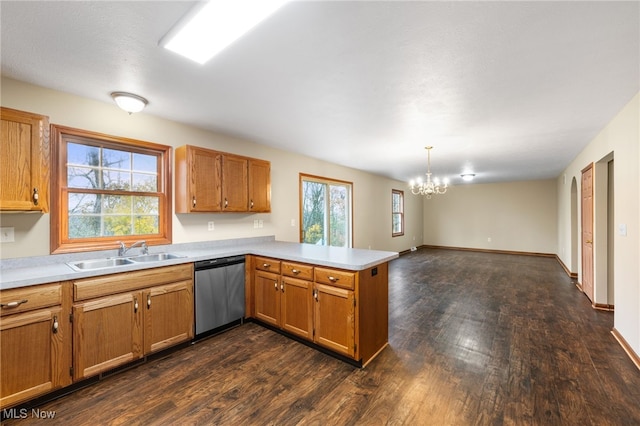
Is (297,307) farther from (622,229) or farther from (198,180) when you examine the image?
(622,229)

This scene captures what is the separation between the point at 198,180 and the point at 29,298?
5.53ft

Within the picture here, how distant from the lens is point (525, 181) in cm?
848

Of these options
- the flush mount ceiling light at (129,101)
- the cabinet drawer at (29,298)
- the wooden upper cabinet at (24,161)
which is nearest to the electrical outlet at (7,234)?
the wooden upper cabinet at (24,161)

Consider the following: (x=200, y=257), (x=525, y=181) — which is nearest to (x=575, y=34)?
(x=200, y=257)

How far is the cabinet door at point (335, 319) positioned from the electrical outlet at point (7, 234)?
2561mm

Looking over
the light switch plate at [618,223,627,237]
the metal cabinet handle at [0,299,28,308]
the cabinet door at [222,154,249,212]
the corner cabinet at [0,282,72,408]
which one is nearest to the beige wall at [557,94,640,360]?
the light switch plate at [618,223,627,237]

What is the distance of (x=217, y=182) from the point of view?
3.27m

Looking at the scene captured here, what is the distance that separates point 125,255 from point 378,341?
2.69 m

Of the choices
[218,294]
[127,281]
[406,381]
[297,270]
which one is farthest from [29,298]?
[406,381]

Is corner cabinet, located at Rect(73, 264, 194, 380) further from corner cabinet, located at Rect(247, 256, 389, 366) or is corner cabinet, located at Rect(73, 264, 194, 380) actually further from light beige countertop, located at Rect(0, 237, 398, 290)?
corner cabinet, located at Rect(247, 256, 389, 366)

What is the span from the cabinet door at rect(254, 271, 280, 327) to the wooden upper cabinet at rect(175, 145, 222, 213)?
1.00 m

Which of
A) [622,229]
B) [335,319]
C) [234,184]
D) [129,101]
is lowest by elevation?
[335,319]

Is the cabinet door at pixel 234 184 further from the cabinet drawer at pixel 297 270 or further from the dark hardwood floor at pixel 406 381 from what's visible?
the dark hardwood floor at pixel 406 381

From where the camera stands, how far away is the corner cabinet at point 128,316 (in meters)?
2.09
